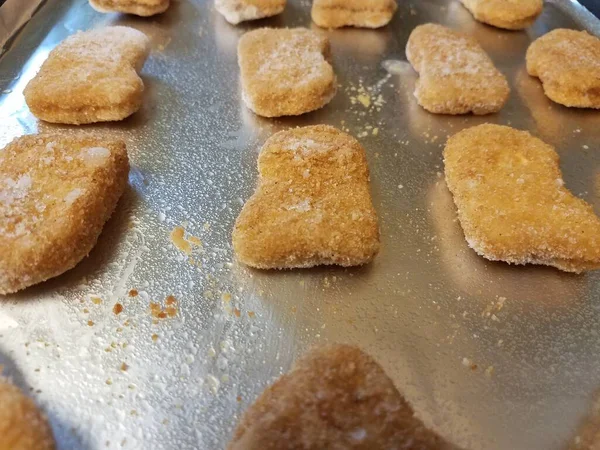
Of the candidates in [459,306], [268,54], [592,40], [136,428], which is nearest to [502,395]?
[459,306]

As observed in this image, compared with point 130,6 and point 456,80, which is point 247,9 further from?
point 456,80

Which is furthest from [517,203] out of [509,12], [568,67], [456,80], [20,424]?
[20,424]

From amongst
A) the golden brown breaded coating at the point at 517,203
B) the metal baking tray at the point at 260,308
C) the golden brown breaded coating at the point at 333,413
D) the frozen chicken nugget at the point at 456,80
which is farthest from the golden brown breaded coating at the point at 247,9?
the golden brown breaded coating at the point at 333,413

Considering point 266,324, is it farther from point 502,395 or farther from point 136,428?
point 502,395

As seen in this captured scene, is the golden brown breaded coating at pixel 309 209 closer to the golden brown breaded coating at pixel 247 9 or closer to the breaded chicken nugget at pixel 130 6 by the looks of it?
the golden brown breaded coating at pixel 247 9

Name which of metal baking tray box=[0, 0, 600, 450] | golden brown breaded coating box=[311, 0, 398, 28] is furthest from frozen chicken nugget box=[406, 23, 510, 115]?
golden brown breaded coating box=[311, 0, 398, 28]

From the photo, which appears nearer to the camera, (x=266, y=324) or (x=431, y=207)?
(x=266, y=324)
